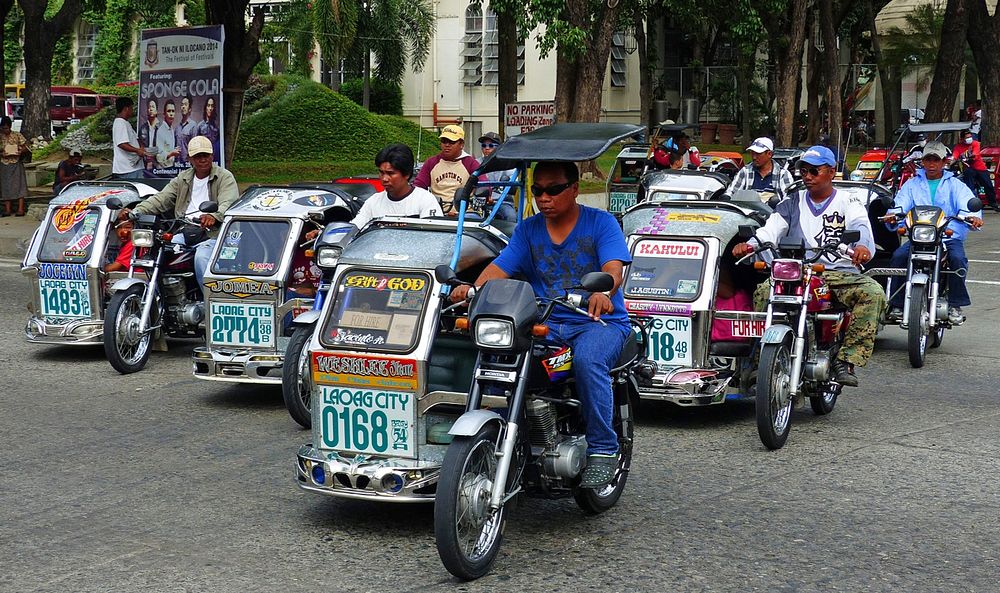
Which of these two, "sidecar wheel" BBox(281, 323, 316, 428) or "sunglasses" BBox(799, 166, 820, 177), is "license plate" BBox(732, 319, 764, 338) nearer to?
"sunglasses" BBox(799, 166, 820, 177)

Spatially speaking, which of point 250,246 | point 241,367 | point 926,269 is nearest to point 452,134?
point 250,246

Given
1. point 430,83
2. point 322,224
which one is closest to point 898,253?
point 322,224

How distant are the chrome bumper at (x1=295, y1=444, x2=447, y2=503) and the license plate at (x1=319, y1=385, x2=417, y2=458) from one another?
57 millimetres

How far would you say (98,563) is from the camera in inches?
214

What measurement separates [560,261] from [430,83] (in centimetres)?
4271

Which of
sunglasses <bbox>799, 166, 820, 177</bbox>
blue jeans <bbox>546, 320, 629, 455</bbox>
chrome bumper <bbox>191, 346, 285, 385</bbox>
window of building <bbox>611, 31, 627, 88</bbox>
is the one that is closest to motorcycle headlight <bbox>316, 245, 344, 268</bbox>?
chrome bumper <bbox>191, 346, 285, 385</bbox>

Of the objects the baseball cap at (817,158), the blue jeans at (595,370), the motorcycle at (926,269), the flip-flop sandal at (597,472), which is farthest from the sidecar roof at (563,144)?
the motorcycle at (926,269)

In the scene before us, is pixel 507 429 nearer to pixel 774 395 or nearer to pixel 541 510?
pixel 541 510

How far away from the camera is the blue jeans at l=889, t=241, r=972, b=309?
1100cm

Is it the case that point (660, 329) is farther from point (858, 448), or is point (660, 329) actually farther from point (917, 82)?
point (917, 82)

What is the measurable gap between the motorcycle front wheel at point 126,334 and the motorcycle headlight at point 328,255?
221 cm

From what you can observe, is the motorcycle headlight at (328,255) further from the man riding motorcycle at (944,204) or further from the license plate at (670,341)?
the man riding motorcycle at (944,204)

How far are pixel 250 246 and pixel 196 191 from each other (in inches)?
64.9

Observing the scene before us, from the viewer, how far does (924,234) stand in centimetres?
1064
